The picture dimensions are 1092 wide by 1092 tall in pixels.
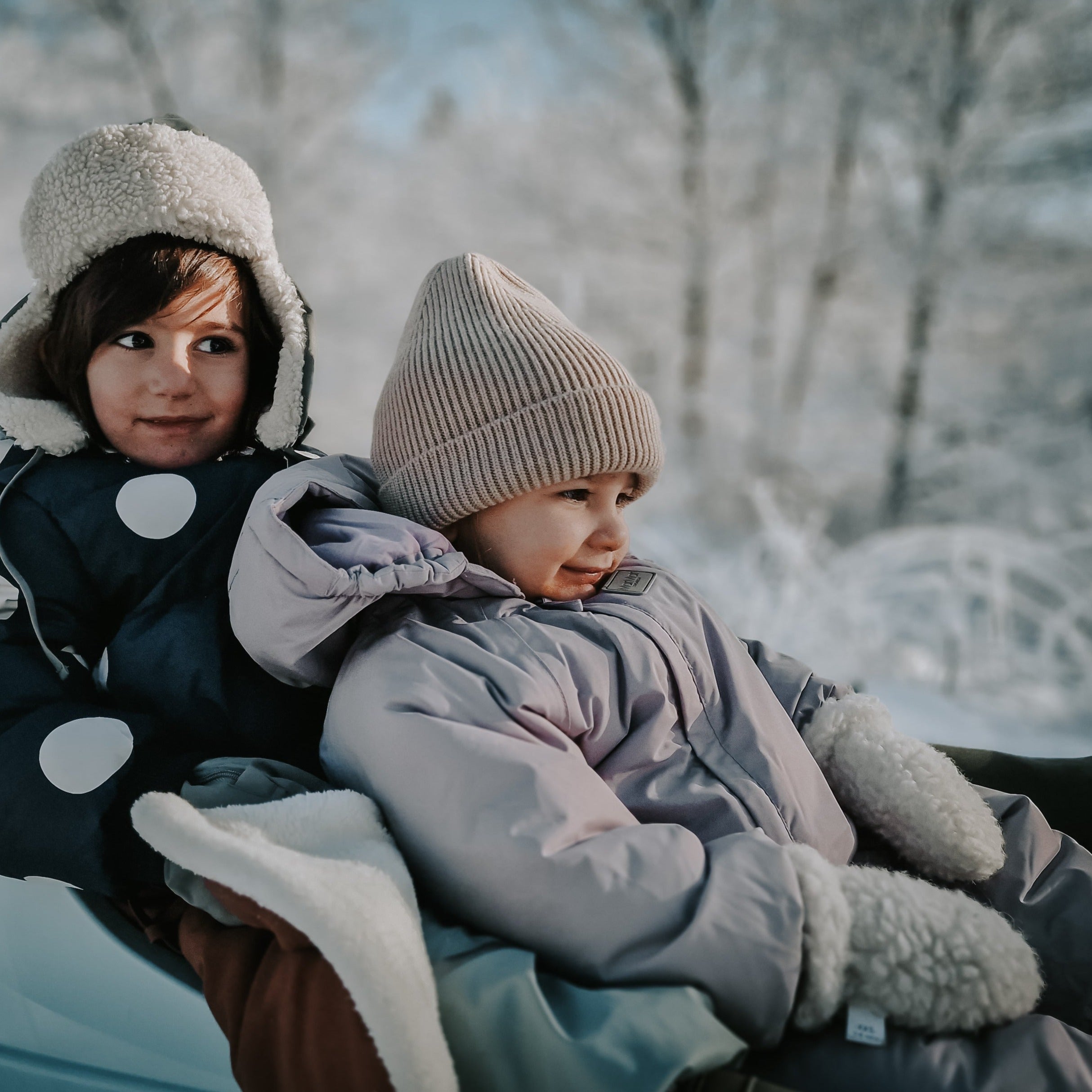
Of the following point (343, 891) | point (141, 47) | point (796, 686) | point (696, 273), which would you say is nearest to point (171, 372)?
point (343, 891)

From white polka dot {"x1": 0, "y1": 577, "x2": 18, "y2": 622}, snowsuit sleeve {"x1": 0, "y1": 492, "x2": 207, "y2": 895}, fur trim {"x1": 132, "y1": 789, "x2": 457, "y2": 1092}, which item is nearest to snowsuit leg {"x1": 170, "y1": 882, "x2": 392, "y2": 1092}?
fur trim {"x1": 132, "y1": 789, "x2": 457, "y2": 1092}

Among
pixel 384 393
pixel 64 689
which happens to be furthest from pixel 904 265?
pixel 64 689

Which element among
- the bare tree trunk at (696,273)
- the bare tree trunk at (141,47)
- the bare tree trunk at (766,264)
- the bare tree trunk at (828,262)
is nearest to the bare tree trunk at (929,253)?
the bare tree trunk at (828,262)

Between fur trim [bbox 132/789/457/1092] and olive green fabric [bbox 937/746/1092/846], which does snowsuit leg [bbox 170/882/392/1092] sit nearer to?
fur trim [bbox 132/789/457/1092]

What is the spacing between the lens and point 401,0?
522 centimetres

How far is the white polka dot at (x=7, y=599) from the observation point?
1.11 m

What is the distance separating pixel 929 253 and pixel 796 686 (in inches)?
175

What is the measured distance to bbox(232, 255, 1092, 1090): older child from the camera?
2.24ft

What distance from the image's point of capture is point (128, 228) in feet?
3.44

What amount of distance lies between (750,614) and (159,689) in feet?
8.55

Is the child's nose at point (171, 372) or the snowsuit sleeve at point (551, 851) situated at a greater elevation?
the child's nose at point (171, 372)

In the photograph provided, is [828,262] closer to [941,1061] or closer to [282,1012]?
[941,1061]

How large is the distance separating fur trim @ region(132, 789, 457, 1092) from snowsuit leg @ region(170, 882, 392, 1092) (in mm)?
32

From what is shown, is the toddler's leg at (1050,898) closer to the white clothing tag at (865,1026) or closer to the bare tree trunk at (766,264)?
the white clothing tag at (865,1026)
